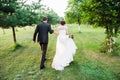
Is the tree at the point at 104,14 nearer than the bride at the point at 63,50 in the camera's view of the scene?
No

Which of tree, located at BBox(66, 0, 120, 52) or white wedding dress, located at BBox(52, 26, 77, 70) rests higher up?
tree, located at BBox(66, 0, 120, 52)

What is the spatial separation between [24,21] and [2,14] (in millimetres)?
1798

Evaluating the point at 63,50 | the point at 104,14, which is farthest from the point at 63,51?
the point at 104,14

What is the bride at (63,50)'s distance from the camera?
42.6 ft

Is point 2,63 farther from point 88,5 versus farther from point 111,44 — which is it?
point 111,44

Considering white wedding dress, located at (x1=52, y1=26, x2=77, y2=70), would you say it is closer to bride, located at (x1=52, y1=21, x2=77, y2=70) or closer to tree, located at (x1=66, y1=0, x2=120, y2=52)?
bride, located at (x1=52, y1=21, x2=77, y2=70)

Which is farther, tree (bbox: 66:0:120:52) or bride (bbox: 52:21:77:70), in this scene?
tree (bbox: 66:0:120:52)

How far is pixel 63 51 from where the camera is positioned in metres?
13.4

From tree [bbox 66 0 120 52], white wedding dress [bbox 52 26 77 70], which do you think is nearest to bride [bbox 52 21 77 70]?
white wedding dress [bbox 52 26 77 70]

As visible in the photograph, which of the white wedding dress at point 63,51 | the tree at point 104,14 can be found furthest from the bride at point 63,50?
the tree at point 104,14

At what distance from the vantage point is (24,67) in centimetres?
1334

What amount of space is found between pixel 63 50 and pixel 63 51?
58 mm

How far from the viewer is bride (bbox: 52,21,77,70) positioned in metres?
13.0

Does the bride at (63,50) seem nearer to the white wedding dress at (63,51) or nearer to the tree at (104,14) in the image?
the white wedding dress at (63,51)
